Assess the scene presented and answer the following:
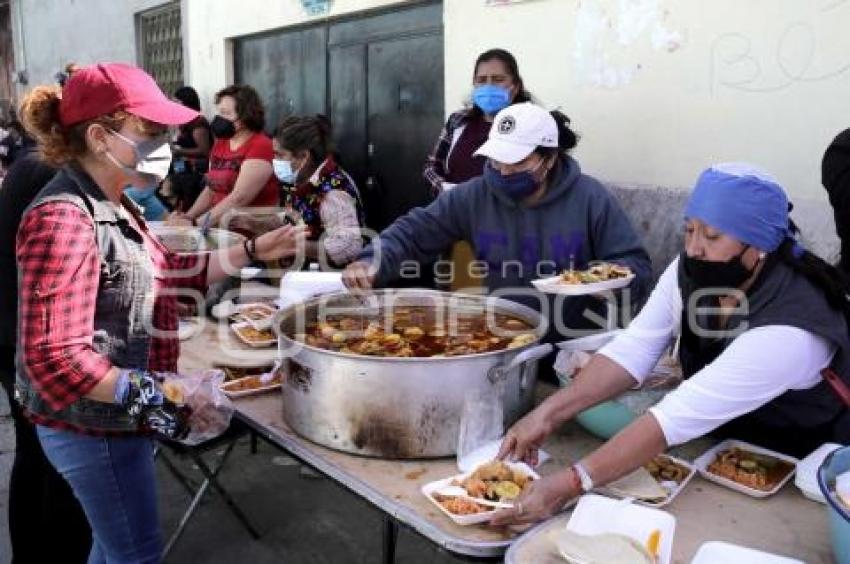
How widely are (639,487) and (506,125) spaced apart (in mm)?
1302

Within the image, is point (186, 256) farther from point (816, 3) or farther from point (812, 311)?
point (816, 3)

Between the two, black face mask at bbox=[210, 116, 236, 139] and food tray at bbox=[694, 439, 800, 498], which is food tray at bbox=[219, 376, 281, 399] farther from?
black face mask at bbox=[210, 116, 236, 139]

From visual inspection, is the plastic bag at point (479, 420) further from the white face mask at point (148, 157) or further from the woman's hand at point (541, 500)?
the white face mask at point (148, 157)

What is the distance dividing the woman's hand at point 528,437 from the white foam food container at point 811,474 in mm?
533

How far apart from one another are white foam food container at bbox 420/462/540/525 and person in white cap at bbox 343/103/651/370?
3.02 ft

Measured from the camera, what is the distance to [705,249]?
1.63m

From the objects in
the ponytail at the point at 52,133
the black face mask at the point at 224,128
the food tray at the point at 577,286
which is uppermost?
the black face mask at the point at 224,128

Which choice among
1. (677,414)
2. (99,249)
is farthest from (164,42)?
(677,414)

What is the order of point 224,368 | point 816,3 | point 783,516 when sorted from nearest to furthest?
point 783,516 < point 224,368 < point 816,3

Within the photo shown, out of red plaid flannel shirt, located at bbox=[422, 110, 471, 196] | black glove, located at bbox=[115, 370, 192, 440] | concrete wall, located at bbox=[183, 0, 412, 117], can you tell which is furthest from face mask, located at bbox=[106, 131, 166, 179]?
concrete wall, located at bbox=[183, 0, 412, 117]

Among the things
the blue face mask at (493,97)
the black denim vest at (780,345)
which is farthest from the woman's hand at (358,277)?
the blue face mask at (493,97)

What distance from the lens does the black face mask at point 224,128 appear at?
470cm

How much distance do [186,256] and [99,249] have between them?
0.57 m

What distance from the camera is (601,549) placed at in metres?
1.30
